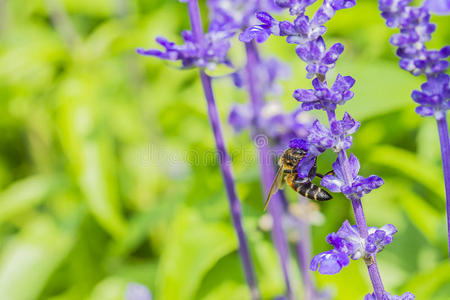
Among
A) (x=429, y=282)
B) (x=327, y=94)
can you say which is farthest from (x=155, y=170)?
(x=327, y=94)

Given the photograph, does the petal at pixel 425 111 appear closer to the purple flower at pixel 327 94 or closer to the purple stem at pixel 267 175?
the purple flower at pixel 327 94

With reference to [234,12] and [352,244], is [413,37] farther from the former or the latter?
[234,12]

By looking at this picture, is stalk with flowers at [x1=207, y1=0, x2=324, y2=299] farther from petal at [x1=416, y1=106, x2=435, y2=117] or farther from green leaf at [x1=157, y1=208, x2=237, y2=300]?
petal at [x1=416, y1=106, x2=435, y2=117]

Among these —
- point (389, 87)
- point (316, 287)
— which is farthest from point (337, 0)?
point (389, 87)

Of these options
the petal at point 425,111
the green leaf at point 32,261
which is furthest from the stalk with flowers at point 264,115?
the green leaf at point 32,261

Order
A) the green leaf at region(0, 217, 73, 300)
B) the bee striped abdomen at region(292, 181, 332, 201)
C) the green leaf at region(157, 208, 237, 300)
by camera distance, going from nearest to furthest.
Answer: the bee striped abdomen at region(292, 181, 332, 201), the green leaf at region(157, 208, 237, 300), the green leaf at region(0, 217, 73, 300)

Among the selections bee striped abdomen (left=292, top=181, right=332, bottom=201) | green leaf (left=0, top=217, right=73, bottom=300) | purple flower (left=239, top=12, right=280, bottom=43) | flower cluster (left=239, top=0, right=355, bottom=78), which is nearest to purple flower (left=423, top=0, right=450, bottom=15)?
flower cluster (left=239, top=0, right=355, bottom=78)
